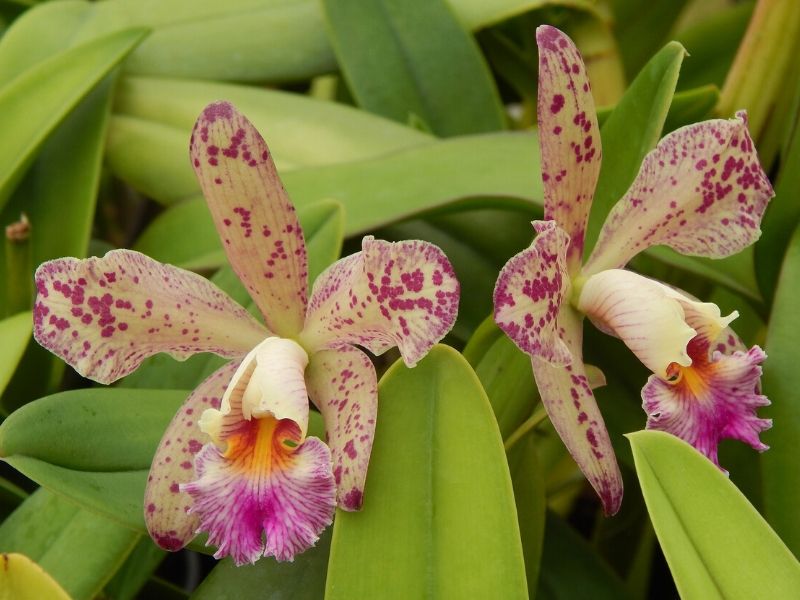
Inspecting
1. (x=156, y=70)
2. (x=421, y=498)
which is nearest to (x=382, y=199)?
(x=421, y=498)

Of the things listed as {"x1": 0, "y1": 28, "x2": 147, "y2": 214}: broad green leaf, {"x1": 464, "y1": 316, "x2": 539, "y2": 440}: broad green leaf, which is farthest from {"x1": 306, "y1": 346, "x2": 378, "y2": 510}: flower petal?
{"x1": 0, "y1": 28, "x2": 147, "y2": 214}: broad green leaf

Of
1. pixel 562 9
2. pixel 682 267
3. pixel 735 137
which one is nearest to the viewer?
pixel 735 137

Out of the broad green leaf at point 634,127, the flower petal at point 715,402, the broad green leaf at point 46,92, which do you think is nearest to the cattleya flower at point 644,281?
the flower petal at point 715,402

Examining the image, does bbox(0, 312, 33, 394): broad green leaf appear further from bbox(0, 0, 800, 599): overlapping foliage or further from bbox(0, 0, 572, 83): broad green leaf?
bbox(0, 0, 572, 83): broad green leaf

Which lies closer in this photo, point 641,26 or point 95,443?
point 95,443

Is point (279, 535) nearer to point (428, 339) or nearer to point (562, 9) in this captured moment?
point (428, 339)

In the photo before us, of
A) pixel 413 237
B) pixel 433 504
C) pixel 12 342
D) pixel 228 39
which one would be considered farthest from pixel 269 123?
pixel 433 504

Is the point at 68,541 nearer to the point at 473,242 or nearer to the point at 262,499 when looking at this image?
the point at 262,499
